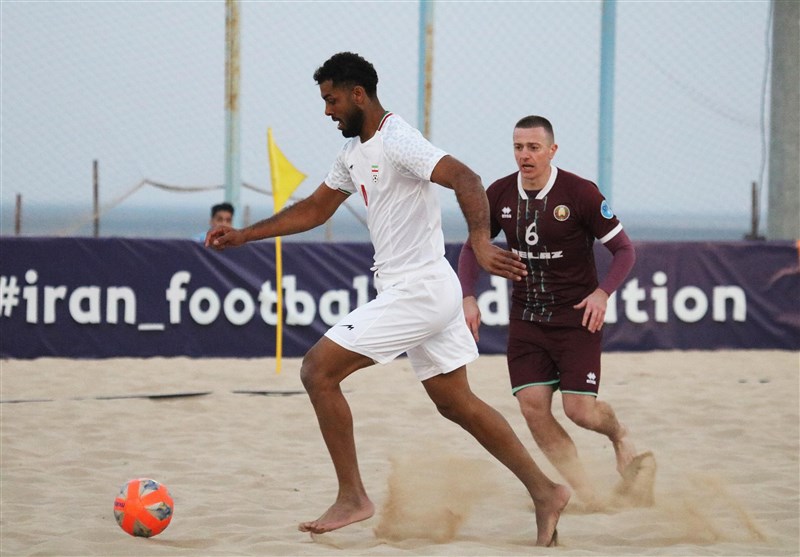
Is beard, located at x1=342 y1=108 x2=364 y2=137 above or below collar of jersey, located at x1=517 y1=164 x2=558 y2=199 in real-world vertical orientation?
above

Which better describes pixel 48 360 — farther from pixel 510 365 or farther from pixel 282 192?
pixel 510 365

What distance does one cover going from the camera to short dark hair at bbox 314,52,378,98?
4.15 meters

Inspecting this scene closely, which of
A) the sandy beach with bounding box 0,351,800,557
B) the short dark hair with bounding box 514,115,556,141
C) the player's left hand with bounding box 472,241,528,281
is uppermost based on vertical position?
the short dark hair with bounding box 514,115,556,141

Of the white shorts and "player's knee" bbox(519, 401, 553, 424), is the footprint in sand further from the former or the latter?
the white shorts

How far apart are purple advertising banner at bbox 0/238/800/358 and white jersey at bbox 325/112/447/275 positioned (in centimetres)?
566

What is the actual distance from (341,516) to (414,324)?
30.7 inches

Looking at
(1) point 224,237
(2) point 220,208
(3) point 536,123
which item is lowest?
(1) point 224,237

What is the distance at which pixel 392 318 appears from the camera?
4.12 meters

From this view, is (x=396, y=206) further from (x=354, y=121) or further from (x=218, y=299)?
(x=218, y=299)

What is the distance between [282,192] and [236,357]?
1.65 metres

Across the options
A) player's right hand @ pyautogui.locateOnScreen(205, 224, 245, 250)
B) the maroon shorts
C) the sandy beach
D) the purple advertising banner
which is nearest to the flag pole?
the sandy beach

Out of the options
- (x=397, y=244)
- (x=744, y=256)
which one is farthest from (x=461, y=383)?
(x=744, y=256)

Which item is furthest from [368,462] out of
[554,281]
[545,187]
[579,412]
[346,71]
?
[346,71]

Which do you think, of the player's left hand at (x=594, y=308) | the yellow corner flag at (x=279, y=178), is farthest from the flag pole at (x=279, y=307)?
the player's left hand at (x=594, y=308)
